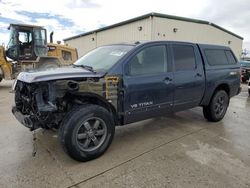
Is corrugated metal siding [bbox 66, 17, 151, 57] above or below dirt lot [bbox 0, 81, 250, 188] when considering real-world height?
above

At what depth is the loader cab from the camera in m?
10.8

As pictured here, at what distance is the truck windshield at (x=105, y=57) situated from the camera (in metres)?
3.63

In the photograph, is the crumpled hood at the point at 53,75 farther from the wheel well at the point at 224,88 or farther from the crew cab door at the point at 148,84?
the wheel well at the point at 224,88

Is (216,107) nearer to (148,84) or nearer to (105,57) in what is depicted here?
(148,84)

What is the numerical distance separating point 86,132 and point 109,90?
0.72 metres

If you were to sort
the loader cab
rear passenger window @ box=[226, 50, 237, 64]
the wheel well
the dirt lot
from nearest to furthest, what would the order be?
the dirt lot, the wheel well, rear passenger window @ box=[226, 50, 237, 64], the loader cab

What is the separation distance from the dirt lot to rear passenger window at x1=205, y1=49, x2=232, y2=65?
1555 millimetres

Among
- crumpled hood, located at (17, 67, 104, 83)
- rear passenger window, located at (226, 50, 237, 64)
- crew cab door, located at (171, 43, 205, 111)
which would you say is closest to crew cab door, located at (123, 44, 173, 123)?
crew cab door, located at (171, 43, 205, 111)

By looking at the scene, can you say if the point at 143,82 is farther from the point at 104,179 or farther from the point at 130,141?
the point at 104,179

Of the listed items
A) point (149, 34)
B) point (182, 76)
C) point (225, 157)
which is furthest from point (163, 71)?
point (149, 34)

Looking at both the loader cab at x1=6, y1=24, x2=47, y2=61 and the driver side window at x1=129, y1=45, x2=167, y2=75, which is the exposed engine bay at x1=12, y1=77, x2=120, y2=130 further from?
the loader cab at x1=6, y1=24, x2=47, y2=61

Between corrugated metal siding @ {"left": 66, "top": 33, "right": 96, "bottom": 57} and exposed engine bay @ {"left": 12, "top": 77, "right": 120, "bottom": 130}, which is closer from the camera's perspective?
exposed engine bay @ {"left": 12, "top": 77, "right": 120, "bottom": 130}

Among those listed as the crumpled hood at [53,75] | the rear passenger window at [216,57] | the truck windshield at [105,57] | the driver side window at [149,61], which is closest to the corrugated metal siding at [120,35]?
the rear passenger window at [216,57]

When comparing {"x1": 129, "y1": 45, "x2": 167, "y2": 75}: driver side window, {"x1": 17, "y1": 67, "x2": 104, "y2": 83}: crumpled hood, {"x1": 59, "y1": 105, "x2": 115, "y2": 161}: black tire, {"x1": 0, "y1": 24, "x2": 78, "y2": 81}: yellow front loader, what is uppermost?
{"x1": 0, "y1": 24, "x2": 78, "y2": 81}: yellow front loader
